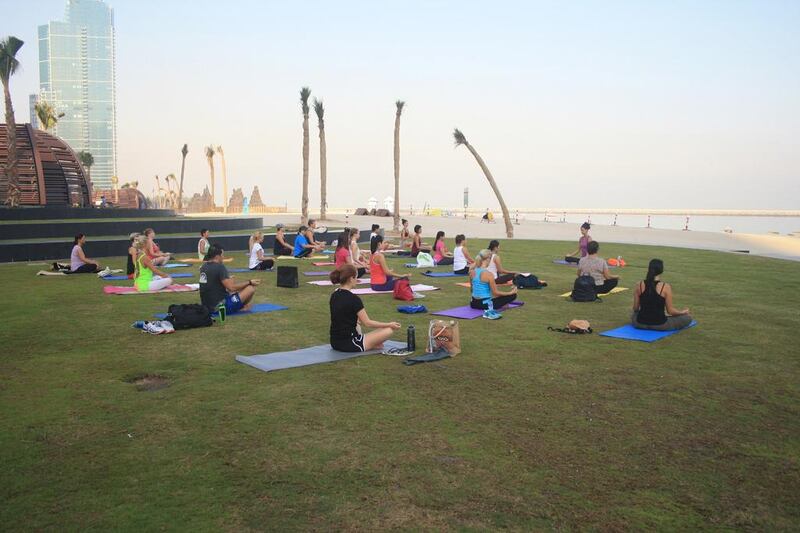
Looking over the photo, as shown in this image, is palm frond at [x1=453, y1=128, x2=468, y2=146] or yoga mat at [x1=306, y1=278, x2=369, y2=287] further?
palm frond at [x1=453, y1=128, x2=468, y2=146]

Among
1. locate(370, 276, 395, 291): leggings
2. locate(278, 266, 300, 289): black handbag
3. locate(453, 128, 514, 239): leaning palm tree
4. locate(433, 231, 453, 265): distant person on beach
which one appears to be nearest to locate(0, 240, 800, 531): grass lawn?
locate(370, 276, 395, 291): leggings

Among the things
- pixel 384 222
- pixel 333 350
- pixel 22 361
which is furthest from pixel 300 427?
pixel 384 222

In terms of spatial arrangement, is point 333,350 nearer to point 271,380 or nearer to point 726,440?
point 271,380

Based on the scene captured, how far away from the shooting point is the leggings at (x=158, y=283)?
13000 mm

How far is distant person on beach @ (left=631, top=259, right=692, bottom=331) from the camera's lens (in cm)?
927

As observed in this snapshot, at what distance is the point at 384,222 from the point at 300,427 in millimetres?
44043

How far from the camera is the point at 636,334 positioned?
9211 millimetres

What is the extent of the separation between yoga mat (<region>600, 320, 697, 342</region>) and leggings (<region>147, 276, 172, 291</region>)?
29.6 feet

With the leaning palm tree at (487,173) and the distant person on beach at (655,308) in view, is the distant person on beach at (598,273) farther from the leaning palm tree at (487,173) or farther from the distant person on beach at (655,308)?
the leaning palm tree at (487,173)

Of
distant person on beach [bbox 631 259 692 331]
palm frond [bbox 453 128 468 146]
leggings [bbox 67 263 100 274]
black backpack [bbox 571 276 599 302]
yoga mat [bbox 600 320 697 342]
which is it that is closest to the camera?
yoga mat [bbox 600 320 697 342]

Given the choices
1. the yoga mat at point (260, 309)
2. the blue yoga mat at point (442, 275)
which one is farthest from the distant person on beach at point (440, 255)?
the yoga mat at point (260, 309)

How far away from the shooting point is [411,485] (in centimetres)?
429

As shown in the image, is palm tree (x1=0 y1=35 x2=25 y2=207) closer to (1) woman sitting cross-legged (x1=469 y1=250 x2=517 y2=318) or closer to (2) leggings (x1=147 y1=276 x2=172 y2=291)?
(2) leggings (x1=147 y1=276 x2=172 y2=291)

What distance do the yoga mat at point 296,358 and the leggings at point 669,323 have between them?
169 inches
